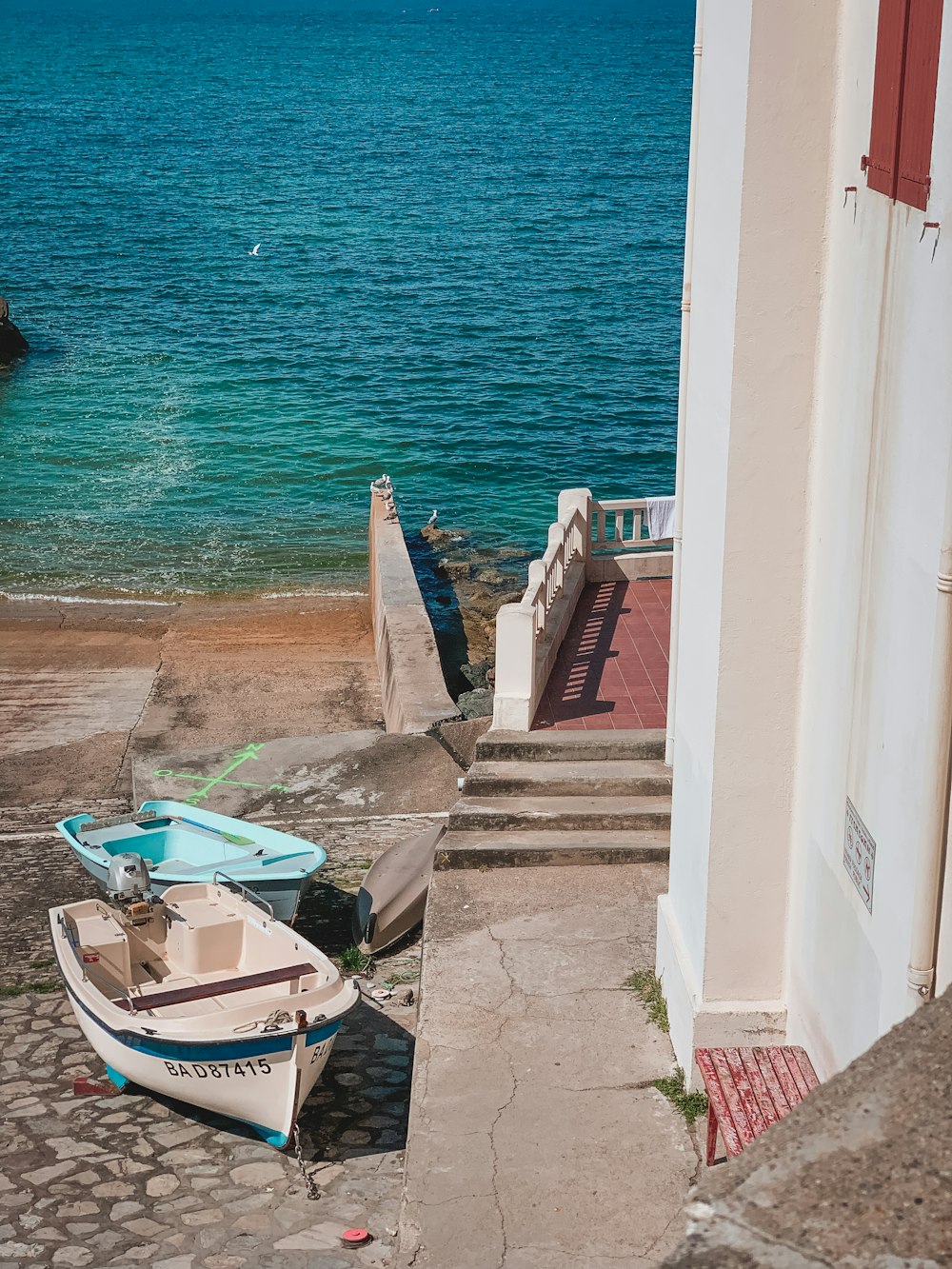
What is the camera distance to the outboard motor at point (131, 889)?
36.2ft

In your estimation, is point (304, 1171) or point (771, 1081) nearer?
point (771, 1081)

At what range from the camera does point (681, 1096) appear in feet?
26.8

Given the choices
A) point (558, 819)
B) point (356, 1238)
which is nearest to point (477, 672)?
point (558, 819)

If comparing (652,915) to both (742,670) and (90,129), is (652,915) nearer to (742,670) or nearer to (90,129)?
(742,670)

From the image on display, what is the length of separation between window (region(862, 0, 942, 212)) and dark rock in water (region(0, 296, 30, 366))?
41759 millimetres

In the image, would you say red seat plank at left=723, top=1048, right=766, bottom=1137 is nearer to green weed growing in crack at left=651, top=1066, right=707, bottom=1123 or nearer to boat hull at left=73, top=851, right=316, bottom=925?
green weed growing in crack at left=651, top=1066, right=707, bottom=1123

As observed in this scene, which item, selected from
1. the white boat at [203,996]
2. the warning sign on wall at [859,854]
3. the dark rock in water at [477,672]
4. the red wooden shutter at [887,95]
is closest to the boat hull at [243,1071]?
the white boat at [203,996]

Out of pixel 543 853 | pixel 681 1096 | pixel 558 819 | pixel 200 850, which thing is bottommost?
pixel 200 850

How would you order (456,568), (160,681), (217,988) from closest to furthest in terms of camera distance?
(217,988), (160,681), (456,568)

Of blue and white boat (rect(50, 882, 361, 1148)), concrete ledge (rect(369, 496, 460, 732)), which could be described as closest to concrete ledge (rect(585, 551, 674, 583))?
concrete ledge (rect(369, 496, 460, 732))

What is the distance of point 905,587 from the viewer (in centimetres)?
564

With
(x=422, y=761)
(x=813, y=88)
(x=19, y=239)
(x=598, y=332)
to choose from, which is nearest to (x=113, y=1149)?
(x=422, y=761)

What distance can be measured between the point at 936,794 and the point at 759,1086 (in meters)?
2.74

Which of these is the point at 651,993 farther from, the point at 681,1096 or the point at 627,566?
the point at 627,566
